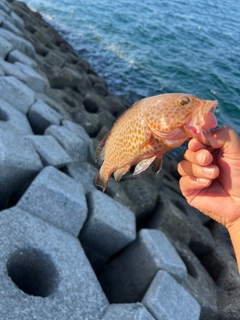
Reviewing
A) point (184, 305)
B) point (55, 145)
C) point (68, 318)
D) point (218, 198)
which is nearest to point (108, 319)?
point (68, 318)

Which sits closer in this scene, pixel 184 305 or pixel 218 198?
pixel 218 198

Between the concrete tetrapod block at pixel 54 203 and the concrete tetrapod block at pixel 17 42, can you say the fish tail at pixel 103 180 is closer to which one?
the concrete tetrapod block at pixel 54 203

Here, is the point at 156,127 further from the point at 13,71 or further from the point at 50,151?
the point at 13,71

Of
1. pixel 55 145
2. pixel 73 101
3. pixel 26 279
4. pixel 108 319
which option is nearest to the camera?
pixel 108 319

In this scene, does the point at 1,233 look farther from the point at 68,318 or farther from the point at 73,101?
the point at 73,101

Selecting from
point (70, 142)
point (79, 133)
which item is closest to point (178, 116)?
point (70, 142)

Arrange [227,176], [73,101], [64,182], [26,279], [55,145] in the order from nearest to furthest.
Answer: [227,176] < [26,279] < [64,182] < [55,145] < [73,101]
